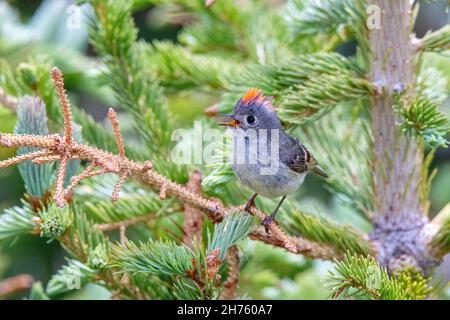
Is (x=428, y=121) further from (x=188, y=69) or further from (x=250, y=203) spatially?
(x=188, y=69)

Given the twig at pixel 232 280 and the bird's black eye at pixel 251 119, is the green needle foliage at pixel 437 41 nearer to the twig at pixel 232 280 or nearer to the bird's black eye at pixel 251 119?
the bird's black eye at pixel 251 119

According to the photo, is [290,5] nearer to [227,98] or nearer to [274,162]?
[227,98]

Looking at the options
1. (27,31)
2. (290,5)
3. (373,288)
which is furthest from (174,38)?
(373,288)

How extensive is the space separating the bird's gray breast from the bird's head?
0.18ft

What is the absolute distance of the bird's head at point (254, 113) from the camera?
242 centimetres

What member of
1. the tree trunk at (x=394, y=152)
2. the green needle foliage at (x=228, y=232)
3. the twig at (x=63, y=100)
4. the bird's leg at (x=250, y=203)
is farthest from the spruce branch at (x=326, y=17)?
the twig at (x=63, y=100)

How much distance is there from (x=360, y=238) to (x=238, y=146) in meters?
0.60

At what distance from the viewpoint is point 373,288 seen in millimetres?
1786

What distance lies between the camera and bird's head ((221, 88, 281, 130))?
2.42 metres

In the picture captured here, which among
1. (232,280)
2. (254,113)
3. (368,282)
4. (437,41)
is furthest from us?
(254,113)

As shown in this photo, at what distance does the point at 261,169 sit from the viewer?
2.61 metres

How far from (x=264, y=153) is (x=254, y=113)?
24 cm

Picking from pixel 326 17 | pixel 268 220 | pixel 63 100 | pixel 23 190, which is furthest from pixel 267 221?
pixel 23 190

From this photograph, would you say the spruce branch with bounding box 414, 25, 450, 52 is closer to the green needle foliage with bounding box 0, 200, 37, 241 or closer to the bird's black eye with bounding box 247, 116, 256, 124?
the bird's black eye with bounding box 247, 116, 256, 124
